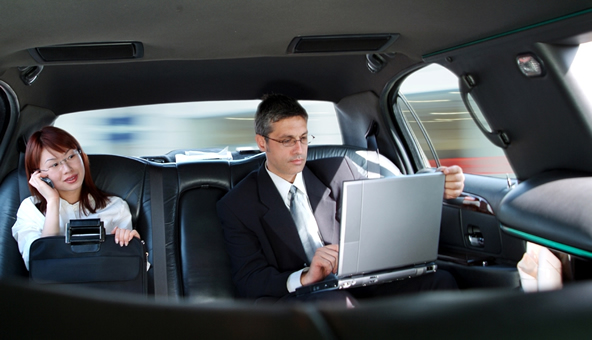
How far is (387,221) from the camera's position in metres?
Result: 1.87

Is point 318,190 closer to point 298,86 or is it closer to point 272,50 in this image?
point 272,50

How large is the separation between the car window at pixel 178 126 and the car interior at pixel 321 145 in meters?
0.10

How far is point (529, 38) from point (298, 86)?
5.64ft

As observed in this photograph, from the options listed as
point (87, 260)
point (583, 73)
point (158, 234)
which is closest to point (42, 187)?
point (87, 260)

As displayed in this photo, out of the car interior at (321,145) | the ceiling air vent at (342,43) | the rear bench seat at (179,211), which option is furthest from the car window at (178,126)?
the ceiling air vent at (342,43)

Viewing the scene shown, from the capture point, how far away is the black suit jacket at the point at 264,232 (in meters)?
2.31

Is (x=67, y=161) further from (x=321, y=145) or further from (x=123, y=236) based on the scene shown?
(x=321, y=145)

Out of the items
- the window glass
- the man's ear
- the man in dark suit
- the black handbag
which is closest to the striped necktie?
the man in dark suit

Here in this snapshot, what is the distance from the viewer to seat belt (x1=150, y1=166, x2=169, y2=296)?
8.43ft

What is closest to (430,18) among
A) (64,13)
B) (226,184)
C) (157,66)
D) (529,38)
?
(529,38)

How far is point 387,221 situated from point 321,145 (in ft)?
4.25

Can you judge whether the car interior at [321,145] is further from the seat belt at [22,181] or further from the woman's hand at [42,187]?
the woman's hand at [42,187]

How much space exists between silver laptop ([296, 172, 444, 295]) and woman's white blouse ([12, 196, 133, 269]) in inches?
42.4

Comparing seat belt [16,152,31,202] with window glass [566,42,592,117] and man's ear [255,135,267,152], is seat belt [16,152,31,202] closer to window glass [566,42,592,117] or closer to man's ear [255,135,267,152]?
man's ear [255,135,267,152]
